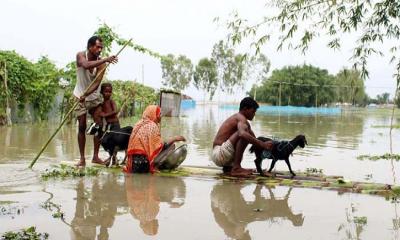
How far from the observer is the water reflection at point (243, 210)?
14.4 ft

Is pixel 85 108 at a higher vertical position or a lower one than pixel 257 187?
higher

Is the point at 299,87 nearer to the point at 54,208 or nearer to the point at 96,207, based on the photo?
the point at 96,207

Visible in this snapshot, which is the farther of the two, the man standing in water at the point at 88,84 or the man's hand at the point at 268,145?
the man standing in water at the point at 88,84

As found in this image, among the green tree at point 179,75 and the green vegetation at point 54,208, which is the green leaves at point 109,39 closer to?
the green vegetation at point 54,208

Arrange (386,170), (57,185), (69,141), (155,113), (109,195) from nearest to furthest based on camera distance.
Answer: (109,195)
(57,185)
(155,113)
(386,170)
(69,141)

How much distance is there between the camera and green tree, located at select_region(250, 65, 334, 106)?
209 feet

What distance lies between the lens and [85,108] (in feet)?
25.2

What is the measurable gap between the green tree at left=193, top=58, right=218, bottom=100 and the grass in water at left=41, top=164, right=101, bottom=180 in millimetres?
63306

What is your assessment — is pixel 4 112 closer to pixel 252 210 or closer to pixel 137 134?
pixel 137 134

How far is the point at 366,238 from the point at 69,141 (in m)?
9.79

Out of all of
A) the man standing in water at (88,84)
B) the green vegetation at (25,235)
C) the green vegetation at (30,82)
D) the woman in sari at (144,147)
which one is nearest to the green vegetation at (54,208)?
the green vegetation at (25,235)

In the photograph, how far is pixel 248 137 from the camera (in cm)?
659

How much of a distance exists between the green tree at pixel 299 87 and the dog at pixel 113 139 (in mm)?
55943

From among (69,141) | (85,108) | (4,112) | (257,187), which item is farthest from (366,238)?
(4,112)
